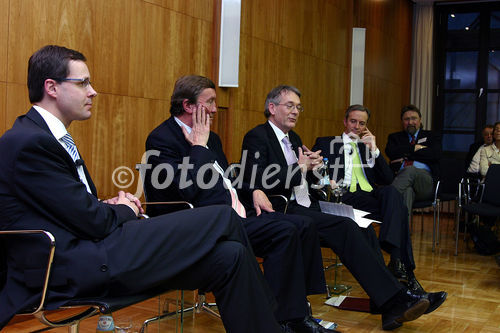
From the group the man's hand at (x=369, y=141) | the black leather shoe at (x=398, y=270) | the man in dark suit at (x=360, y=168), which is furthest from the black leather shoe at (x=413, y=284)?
the man's hand at (x=369, y=141)

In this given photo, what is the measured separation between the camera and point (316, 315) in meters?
3.58

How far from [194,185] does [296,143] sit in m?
1.21

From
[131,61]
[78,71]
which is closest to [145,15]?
[131,61]

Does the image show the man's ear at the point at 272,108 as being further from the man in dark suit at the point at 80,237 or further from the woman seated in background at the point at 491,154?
the woman seated in background at the point at 491,154

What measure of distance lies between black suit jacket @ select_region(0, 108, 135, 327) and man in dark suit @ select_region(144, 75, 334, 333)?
1127 millimetres

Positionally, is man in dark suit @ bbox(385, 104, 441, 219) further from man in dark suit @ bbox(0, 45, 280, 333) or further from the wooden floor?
man in dark suit @ bbox(0, 45, 280, 333)

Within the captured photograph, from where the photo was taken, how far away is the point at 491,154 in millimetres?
6875

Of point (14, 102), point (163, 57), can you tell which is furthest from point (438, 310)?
point (14, 102)

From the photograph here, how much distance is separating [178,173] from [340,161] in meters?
1.95

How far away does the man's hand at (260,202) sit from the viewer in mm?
3493

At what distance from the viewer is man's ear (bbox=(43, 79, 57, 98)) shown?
2.10 m

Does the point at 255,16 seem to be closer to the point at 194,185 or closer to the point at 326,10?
the point at 326,10

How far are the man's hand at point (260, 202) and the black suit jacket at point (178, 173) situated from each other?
1.08 ft

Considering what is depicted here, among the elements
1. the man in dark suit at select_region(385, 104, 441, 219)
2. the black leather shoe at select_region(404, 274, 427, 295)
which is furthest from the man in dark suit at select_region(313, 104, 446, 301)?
the man in dark suit at select_region(385, 104, 441, 219)
